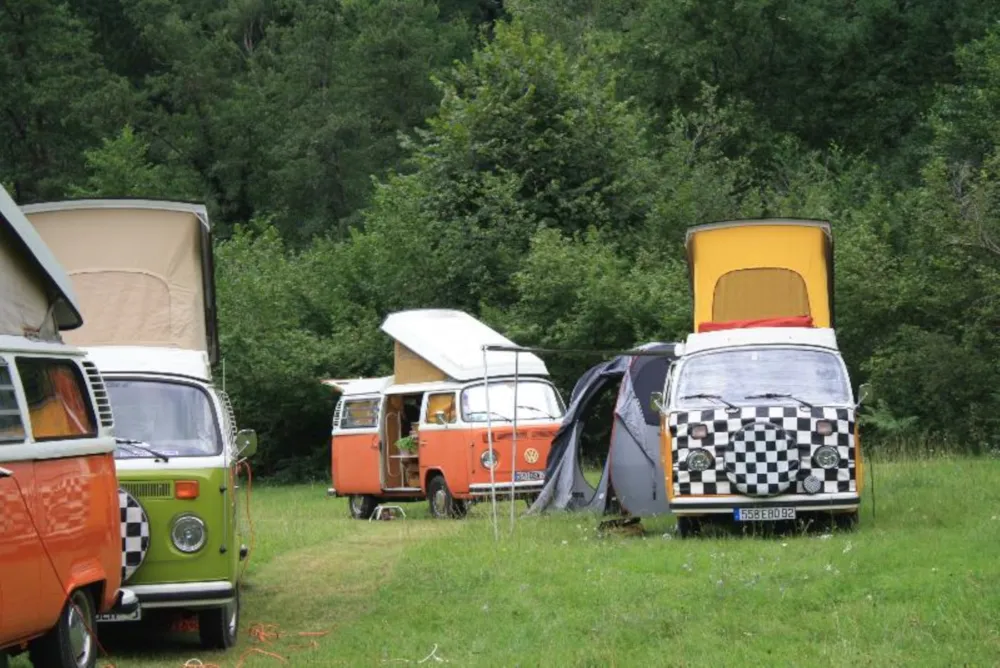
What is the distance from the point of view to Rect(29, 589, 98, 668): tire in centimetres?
884

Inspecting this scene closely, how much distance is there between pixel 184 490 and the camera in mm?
11094

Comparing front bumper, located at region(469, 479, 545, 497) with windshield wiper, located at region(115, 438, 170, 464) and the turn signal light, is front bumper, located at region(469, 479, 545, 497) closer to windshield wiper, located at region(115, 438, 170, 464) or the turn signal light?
windshield wiper, located at region(115, 438, 170, 464)

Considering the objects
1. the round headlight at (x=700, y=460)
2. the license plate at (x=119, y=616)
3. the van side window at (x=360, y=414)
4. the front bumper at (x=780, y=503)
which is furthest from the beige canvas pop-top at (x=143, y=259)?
the van side window at (x=360, y=414)

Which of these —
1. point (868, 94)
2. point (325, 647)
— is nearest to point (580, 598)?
point (325, 647)

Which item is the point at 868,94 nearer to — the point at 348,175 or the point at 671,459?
the point at 348,175

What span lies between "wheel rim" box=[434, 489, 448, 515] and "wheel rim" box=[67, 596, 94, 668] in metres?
14.2

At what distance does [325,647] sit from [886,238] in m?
25.0

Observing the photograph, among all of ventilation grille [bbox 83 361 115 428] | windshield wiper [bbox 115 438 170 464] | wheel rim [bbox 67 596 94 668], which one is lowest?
wheel rim [bbox 67 596 94 668]

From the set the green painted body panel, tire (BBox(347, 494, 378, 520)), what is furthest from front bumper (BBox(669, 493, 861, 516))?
tire (BBox(347, 494, 378, 520))

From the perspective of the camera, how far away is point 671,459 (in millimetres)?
16219

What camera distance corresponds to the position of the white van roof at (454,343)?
77.8 ft

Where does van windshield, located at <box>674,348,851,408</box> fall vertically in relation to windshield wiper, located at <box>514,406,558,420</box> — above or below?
above

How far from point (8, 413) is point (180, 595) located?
2.90m

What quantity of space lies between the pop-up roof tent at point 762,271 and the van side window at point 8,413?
1159cm
